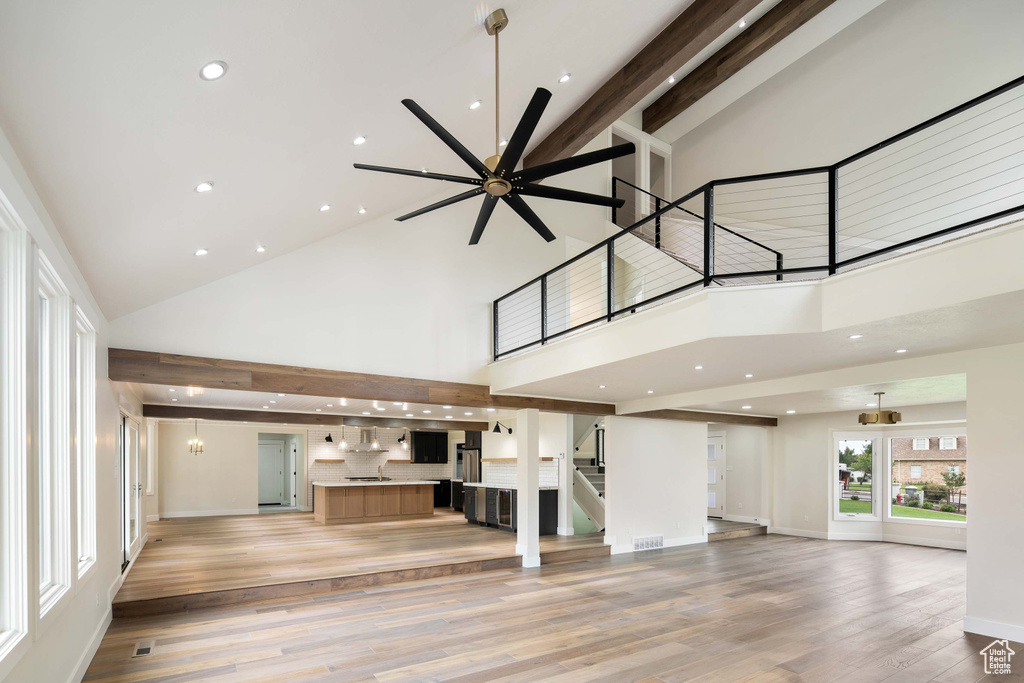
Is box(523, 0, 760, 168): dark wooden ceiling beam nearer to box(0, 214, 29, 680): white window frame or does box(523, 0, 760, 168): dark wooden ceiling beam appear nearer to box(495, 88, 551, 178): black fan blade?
box(495, 88, 551, 178): black fan blade

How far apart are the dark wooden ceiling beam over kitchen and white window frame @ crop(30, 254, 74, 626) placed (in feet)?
7.55

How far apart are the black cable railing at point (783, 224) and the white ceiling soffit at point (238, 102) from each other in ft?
6.98

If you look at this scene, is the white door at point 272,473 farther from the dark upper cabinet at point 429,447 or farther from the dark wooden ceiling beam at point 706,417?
the dark wooden ceiling beam at point 706,417

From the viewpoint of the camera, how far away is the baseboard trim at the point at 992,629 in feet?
17.3

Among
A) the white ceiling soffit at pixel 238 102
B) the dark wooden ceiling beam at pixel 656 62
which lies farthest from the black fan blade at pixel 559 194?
the dark wooden ceiling beam at pixel 656 62

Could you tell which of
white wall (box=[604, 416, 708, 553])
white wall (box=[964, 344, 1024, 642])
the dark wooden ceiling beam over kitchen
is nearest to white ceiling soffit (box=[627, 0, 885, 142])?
white wall (box=[964, 344, 1024, 642])

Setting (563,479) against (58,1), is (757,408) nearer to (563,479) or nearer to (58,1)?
(563,479)

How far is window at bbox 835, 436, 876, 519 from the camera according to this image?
478 inches

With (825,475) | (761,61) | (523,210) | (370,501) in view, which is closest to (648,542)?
(825,475)

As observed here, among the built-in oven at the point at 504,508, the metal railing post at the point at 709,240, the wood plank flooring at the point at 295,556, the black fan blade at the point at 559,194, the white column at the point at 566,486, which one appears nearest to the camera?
the black fan blade at the point at 559,194

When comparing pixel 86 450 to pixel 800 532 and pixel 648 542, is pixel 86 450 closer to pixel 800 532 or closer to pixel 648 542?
pixel 648 542

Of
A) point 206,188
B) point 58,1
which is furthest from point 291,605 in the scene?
point 58,1

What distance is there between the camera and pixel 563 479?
11453 mm

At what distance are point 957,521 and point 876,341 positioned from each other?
8194 mm
